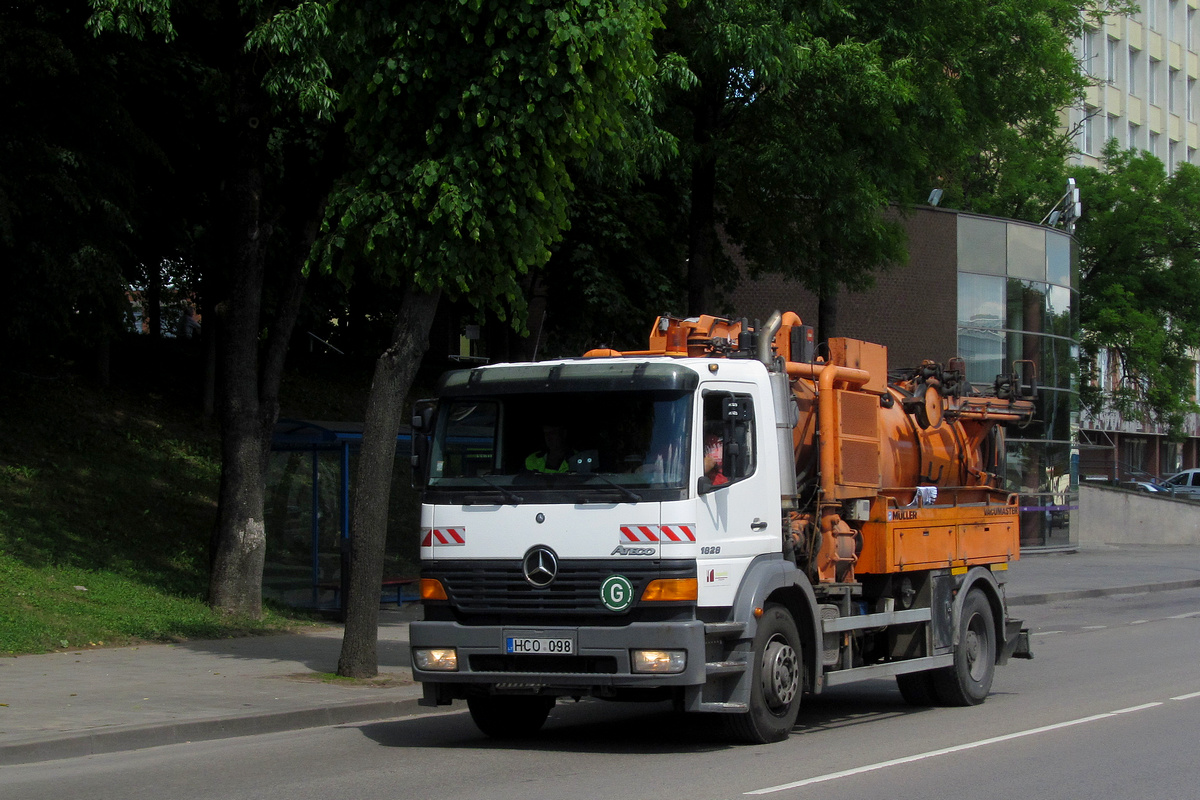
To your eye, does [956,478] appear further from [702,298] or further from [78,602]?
[78,602]

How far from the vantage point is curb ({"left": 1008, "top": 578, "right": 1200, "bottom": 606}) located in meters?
24.1

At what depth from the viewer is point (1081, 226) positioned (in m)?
46.7

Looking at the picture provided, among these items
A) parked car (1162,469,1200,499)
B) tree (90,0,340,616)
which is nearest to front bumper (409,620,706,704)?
tree (90,0,340,616)

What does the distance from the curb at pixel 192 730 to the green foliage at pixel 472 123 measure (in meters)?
3.78

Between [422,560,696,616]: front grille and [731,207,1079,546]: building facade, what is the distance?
22512 mm

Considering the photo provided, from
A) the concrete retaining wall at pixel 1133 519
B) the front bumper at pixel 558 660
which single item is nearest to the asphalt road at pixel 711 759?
the front bumper at pixel 558 660

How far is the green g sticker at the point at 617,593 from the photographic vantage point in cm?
893

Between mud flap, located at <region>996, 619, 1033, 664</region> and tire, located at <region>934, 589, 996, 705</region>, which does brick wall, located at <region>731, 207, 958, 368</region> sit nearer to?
mud flap, located at <region>996, 619, 1033, 664</region>

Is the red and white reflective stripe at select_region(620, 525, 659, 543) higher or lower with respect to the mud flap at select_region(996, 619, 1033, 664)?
higher

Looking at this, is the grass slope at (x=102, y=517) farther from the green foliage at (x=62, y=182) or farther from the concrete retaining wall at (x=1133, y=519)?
the concrete retaining wall at (x=1133, y=519)

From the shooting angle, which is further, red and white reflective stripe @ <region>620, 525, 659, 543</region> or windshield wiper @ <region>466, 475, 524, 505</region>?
windshield wiper @ <region>466, 475, 524, 505</region>

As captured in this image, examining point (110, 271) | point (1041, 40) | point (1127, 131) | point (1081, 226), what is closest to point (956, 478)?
point (1041, 40)

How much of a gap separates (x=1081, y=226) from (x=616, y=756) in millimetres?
41722

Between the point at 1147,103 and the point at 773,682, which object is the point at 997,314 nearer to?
the point at 773,682
